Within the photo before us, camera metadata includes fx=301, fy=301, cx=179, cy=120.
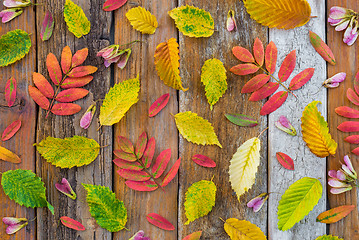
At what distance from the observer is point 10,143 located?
27.0 inches

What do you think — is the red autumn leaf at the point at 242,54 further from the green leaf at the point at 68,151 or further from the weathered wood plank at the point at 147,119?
the green leaf at the point at 68,151

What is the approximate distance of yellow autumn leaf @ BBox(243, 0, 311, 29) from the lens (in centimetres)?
66

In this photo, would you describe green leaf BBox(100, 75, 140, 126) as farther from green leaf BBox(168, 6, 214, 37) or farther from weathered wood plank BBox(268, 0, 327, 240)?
weathered wood plank BBox(268, 0, 327, 240)

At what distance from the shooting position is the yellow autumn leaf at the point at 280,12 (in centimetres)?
66

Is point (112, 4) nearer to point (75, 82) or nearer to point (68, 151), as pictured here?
point (75, 82)

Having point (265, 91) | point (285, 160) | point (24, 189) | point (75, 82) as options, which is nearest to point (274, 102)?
point (265, 91)

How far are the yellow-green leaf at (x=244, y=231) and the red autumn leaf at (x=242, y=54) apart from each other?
1.17 feet

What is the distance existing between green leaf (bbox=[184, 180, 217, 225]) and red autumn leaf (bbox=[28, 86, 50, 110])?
374 mm

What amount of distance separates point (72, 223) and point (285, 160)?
499 mm

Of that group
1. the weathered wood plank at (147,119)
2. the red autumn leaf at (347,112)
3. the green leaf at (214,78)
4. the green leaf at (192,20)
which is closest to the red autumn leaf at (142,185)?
the weathered wood plank at (147,119)

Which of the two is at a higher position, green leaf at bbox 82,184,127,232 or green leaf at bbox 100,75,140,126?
green leaf at bbox 100,75,140,126

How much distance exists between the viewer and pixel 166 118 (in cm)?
69

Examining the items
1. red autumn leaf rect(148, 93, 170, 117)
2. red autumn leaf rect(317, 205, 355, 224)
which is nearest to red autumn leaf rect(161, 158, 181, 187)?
red autumn leaf rect(148, 93, 170, 117)

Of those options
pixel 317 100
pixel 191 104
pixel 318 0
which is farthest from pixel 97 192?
pixel 318 0
